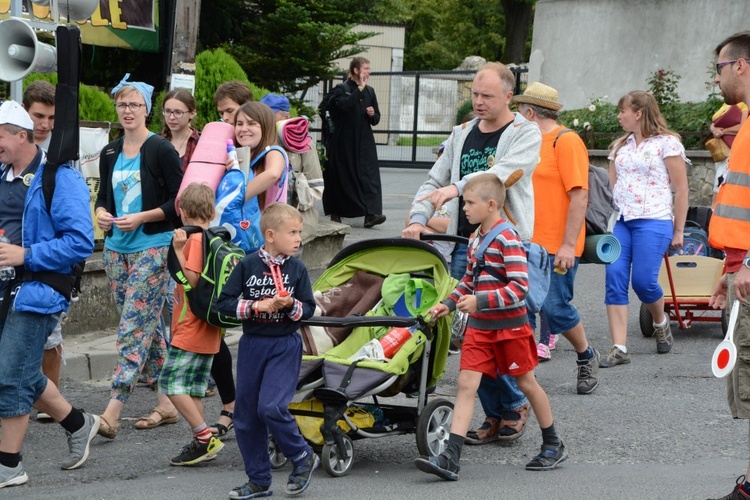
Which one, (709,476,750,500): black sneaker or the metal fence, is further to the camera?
the metal fence

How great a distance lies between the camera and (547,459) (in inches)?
231

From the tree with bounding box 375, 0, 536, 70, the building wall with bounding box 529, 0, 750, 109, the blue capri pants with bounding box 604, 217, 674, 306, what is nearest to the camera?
the blue capri pants with bounding box 604, 217, 674, 306

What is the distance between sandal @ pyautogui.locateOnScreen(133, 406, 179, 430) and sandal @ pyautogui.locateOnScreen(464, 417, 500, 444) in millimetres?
1897

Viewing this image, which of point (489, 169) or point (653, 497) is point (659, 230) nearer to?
point (489, 169)

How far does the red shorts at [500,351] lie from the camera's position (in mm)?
5734

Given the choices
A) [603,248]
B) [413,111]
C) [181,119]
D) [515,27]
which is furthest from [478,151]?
[515,27]

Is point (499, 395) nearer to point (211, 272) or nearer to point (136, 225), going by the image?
point (211, 272)

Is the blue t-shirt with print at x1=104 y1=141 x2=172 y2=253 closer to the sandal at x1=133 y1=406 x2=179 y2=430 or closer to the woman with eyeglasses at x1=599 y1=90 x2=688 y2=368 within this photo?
the sandal at x1=133 y1=406 x2=179 y2=430

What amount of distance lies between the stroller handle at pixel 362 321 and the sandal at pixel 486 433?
3.59ft

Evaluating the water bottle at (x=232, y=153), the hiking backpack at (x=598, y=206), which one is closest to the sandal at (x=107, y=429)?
the water bottle at (x=232, y=153)

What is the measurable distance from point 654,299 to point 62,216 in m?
5.05

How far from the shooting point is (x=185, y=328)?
6062 millimetres

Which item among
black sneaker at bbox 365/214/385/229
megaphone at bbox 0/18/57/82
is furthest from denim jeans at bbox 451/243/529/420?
black sneaker at bbox 365/214/385/229

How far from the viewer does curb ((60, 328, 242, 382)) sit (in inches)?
313
